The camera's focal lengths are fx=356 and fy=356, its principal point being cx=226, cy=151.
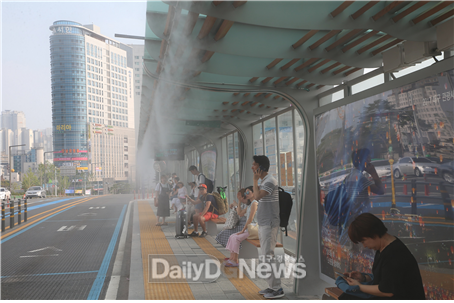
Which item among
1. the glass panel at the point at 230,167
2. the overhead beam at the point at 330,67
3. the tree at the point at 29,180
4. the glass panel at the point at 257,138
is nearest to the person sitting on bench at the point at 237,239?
the overhead beam at the point at 330,67

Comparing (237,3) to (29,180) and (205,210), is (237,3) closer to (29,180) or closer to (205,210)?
(205,210)

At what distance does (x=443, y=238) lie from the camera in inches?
112

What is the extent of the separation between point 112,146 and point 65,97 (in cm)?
2178

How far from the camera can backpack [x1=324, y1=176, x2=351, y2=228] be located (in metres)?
4.11

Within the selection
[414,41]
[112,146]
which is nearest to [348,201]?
[414,41]

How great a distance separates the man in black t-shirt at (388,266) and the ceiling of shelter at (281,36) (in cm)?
191

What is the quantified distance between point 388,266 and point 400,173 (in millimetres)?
1211

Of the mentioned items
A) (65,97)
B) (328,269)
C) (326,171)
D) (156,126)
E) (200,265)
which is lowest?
(200,265)

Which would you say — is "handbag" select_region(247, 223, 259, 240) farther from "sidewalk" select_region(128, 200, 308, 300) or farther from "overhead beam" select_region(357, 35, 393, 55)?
"overhead beam" select_region(357, 35, 393, 55)

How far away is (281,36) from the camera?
4.02 meters

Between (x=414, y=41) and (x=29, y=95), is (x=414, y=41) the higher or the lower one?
the higher one

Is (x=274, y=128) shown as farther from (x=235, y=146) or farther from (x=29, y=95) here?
(x=29, y=95)

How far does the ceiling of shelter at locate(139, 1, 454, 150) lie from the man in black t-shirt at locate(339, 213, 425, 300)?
191cm

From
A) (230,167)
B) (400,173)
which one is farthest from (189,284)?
(230,167)
